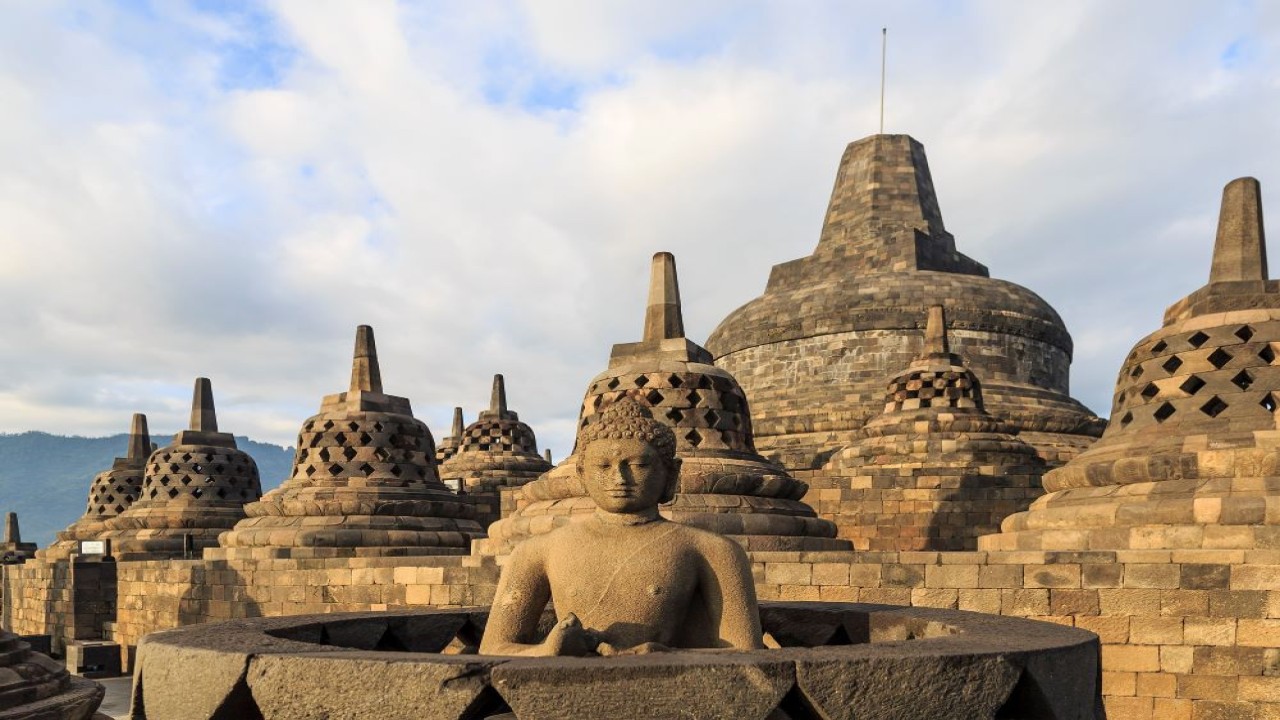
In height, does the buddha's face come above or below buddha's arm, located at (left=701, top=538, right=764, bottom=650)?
above

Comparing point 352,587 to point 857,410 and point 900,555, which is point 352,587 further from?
point 857,410

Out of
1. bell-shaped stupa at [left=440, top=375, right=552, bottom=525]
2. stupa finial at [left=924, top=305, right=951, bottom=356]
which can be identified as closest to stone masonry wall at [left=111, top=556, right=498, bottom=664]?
bell-shaped stupa at [left=440, top=375, right=552, bottom=525]

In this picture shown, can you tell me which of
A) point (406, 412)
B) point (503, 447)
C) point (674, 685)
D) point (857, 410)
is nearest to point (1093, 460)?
point (674, 685)

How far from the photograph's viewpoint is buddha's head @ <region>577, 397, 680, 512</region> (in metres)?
3.63

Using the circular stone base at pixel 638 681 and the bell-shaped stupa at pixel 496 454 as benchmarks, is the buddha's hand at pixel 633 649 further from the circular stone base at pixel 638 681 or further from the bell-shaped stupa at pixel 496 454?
the bell-shaped stupa at pixel 496 454

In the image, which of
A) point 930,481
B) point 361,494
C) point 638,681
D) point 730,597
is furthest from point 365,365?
point 638,681

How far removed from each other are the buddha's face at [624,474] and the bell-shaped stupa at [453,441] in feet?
81.3

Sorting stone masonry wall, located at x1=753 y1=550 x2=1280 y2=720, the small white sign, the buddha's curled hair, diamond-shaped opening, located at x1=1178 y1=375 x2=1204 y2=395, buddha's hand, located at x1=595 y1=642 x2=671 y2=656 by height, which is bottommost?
the small white sign

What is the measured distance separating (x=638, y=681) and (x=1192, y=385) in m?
7.01

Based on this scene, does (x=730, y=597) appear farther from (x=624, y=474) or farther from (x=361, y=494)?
(x=361, y=494)

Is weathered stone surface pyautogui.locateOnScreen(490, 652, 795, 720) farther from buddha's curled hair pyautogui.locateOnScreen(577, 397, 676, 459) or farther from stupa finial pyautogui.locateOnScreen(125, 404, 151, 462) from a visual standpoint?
stupa finial pyautogui.locateOnScreen(125, 404, 151, 462)

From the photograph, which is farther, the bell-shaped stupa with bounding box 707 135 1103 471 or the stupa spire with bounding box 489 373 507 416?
the stupa spire with bounding box 489 373 507 416

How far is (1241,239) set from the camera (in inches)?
332

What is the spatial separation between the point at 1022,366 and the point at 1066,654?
19.8m
